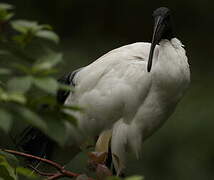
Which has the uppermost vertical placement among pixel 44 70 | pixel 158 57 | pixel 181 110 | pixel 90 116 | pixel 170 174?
pixel 44 70

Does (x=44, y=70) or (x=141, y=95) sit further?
(x=141, y=95)

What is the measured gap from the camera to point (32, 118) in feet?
4.91

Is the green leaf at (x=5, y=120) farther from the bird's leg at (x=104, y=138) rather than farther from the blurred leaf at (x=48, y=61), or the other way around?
the bird's leg at (x=104, y=138)

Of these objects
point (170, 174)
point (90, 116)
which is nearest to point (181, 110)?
point (170, 174)

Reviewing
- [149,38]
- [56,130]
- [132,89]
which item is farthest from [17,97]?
[149,38]

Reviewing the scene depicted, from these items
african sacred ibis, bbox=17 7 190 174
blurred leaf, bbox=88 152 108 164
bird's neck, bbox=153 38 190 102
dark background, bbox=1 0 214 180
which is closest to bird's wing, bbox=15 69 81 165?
african sacred ibis, bbox=17 7 190 174

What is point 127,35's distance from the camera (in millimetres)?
8656

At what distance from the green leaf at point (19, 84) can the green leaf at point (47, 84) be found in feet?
0.05

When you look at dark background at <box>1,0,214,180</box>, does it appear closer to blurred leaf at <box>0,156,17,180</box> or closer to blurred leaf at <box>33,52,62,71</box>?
blurred leaf at <box>0,156,17,180</box>

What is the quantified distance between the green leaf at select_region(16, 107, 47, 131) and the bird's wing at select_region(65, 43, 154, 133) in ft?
6.48

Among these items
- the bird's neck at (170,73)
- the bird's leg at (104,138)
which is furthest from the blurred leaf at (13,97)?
the bird's leg at (104,138)

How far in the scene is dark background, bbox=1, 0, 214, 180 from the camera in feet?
21.7

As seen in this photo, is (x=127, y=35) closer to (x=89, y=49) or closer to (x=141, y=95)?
(x=89, y=49)

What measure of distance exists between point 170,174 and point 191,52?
1918 millimetres
